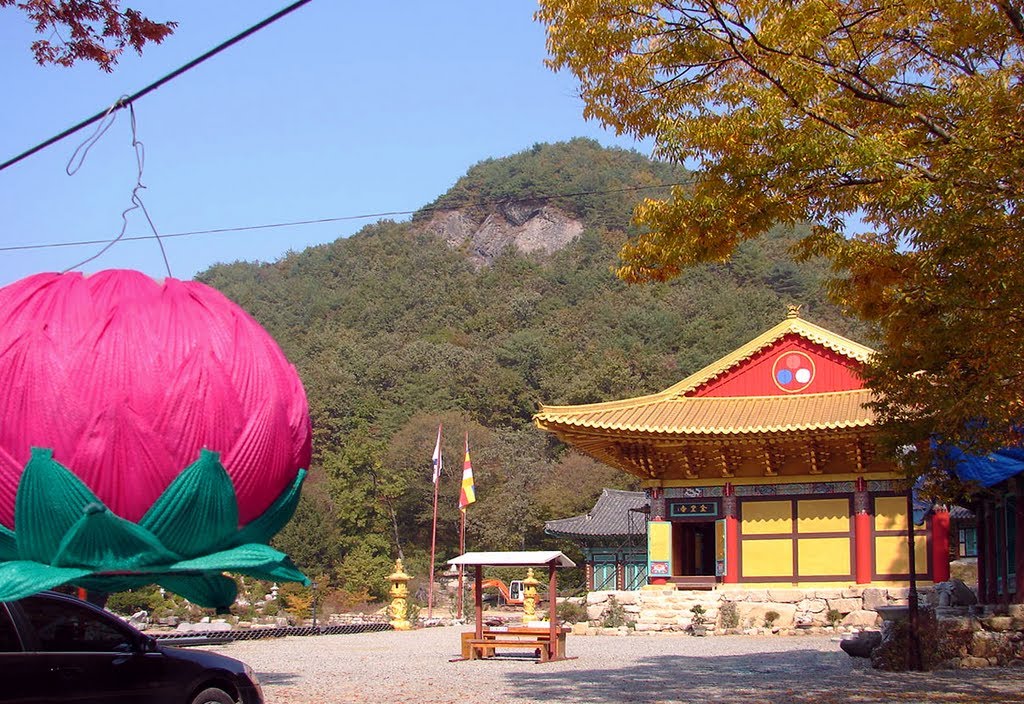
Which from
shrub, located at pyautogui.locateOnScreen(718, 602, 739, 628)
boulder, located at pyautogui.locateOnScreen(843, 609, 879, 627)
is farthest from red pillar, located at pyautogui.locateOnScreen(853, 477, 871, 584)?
shrub, located at pyautogui.locateOnScreen(718, 602, 739, 628)

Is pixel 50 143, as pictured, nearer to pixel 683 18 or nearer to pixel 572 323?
pixel 683 18

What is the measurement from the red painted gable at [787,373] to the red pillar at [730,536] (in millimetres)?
2871

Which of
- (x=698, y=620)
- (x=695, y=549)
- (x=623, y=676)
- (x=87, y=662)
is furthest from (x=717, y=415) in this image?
(x=87, y=662)

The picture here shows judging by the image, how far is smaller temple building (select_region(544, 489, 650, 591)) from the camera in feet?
151

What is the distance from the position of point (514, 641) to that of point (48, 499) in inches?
668

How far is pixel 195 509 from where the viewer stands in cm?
423

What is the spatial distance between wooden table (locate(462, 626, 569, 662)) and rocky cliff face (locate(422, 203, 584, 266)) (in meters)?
116

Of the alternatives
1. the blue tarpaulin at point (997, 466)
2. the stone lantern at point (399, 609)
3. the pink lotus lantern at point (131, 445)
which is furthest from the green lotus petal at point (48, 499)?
the stone lantern at point (399, 609)

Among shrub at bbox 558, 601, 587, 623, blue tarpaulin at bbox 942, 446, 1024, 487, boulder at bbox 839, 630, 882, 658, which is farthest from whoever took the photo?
shrub at bbox 558, 601, 587, 623

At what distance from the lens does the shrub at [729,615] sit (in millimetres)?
27578

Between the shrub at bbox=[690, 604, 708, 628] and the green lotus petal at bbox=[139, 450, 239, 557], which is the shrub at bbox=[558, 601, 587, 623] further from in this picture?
the green lotus petal at bbox=[139, 450, 239, 557]

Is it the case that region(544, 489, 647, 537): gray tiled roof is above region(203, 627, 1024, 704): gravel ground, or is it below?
above

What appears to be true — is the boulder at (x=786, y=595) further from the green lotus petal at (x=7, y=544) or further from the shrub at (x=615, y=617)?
the green lotus petal at (x=7, y=544)

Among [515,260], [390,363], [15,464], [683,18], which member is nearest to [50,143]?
[15,464]
